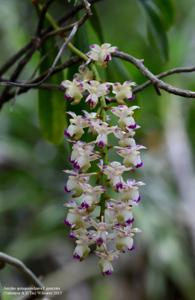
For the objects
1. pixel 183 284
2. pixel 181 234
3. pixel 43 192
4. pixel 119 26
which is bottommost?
pixel 183 284

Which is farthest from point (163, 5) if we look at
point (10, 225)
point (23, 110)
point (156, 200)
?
point (10, 225)

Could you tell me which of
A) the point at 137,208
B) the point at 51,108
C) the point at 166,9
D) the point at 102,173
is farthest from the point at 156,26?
the point at 137,208

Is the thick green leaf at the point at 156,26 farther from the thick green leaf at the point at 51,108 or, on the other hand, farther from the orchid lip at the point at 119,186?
the orchid lip at the point at 119,186

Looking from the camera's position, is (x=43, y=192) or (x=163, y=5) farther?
(x=43, y=192)

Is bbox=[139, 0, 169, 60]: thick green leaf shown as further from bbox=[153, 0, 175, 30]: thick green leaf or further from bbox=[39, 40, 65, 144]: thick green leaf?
bbox=[39, 40, 65, 144]: thick green leaf

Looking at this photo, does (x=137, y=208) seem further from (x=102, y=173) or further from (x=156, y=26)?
(x=102, y=173)

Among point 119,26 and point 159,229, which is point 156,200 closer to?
point 159,229

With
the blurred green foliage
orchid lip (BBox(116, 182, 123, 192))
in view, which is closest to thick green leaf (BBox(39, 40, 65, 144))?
orchid lip (BBox(116, 182, 123, 192))
